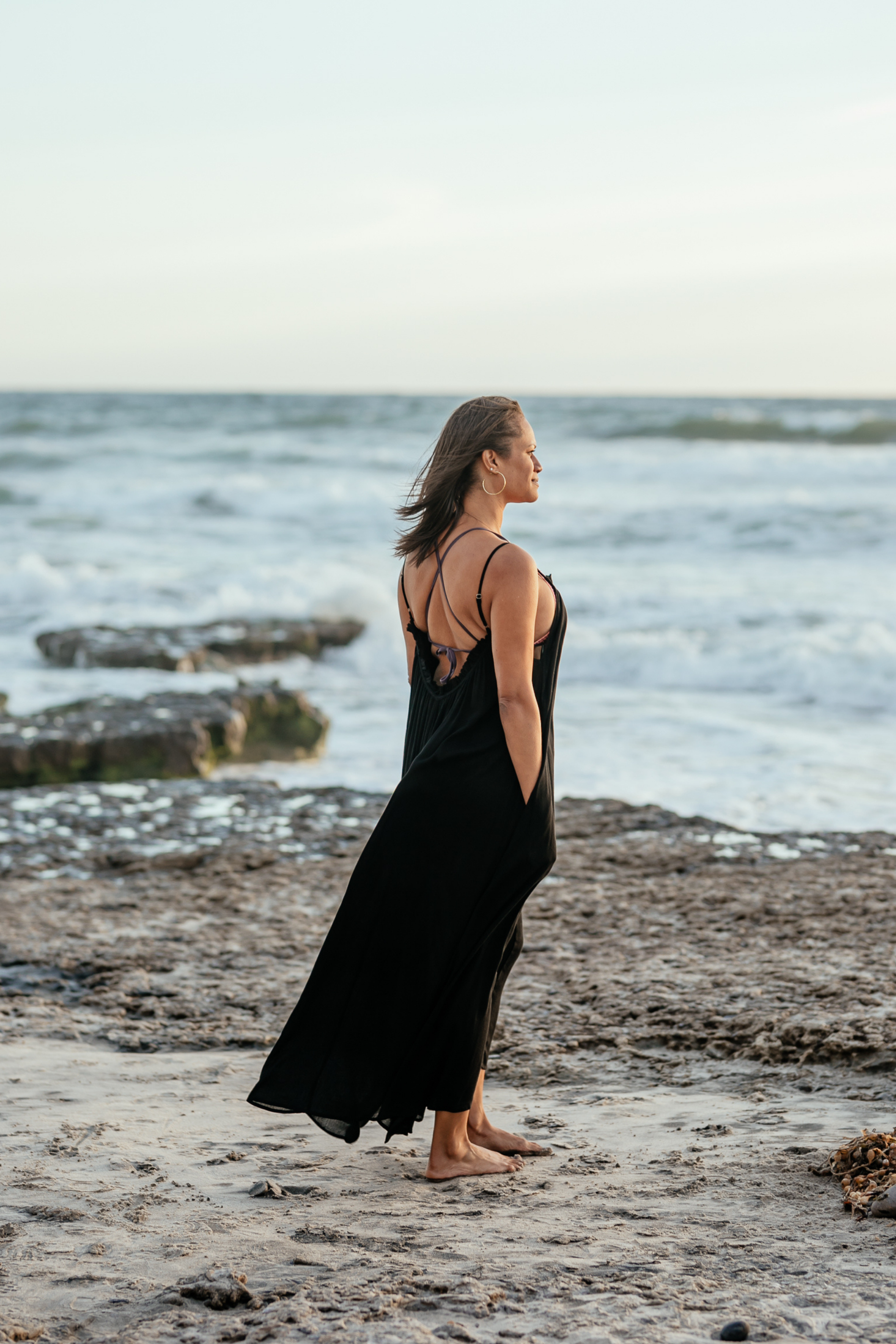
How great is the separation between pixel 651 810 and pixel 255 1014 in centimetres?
306

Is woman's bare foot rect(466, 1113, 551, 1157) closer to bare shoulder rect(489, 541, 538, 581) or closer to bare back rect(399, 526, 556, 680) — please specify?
bare back rect(399, 526, 556, 680)

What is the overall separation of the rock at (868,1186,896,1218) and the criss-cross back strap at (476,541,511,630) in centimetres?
162

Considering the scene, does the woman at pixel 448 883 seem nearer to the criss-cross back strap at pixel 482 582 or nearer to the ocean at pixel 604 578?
the criss-cross back strap at pixel 482 582

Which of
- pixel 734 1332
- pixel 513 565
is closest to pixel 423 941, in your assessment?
pixel 513 565

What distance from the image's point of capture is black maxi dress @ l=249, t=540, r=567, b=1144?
9.84 feet

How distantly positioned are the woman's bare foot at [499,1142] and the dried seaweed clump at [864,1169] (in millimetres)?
741

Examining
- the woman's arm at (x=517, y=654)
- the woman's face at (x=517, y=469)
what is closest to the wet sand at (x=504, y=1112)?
the woman's arm at (x=517, y=654)

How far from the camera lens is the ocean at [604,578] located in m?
8.77

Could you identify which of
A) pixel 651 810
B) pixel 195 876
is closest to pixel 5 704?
pixel 195 876

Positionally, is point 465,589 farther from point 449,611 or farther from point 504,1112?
point 504,1112

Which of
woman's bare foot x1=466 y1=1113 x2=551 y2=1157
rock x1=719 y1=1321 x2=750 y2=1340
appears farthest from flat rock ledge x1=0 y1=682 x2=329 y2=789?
rock x1=719 y1=1321 x2=750 y2=1340

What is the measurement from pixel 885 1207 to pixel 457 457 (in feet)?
6.73

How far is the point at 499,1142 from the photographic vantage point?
127 inches

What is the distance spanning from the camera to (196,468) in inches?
1305
